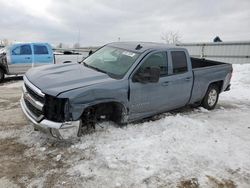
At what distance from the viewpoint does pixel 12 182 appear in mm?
3738

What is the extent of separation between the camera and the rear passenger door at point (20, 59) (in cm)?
1283

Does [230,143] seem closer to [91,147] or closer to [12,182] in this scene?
[91,147]

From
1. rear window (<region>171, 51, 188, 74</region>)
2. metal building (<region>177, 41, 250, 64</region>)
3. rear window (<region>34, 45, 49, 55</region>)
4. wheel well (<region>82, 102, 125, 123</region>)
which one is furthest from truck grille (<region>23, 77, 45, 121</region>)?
metal building (<region>177, 41, 250, 64</region>)

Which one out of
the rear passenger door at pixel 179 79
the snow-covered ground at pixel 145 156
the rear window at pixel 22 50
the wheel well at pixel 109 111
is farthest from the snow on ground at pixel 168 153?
the rear window at pixel 22 50

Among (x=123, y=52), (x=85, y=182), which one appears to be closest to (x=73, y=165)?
(x=85, y=182)

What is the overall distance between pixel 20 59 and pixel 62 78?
Answer: 8976 mm

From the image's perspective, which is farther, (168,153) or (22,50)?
(22,50)

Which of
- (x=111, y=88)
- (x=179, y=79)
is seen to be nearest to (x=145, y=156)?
(x=111, y=88)

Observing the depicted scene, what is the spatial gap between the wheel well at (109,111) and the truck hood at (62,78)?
1.49 feet

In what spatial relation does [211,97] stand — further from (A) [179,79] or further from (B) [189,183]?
(B) [189,183]

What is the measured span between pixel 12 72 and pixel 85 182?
10429mm

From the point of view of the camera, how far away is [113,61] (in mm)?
5820

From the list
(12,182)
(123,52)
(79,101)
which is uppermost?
(123,52)

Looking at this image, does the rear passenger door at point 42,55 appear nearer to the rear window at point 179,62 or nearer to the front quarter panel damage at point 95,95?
the rear window at point 179,62
